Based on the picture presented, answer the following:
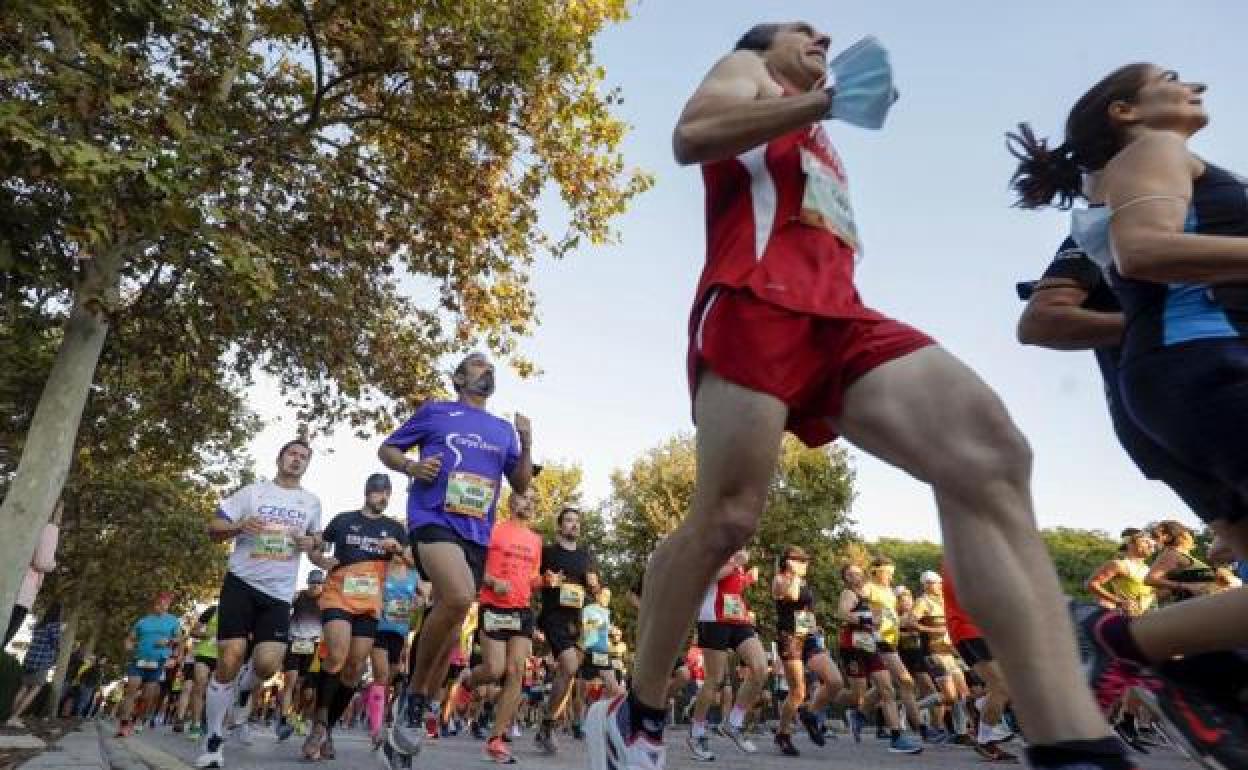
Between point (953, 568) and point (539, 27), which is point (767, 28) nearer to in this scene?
point (953, 568)

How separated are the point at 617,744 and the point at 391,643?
30.4ft

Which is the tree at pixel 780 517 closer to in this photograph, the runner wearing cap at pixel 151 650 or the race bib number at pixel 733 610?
the runner wearing cap at pixel 151 650

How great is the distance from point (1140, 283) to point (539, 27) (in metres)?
9.30

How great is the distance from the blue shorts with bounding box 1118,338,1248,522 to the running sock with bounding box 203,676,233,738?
5583 millimetres

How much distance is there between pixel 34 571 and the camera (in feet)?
36.2

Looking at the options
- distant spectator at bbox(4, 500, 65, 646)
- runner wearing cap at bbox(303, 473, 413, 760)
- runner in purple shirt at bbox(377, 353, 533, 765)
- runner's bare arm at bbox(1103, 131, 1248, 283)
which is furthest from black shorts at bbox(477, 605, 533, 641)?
runner's bare arm at bbox(1103, 131, 1248, 283)

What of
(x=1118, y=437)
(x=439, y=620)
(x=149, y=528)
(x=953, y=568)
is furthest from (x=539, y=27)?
(x=149, y=528)

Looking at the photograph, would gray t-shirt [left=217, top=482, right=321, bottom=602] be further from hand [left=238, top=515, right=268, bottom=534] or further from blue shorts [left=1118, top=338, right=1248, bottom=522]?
blue shorts [left=1118, top=338, right=1248, bottom=522]

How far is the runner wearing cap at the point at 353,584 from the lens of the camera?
7.92 m

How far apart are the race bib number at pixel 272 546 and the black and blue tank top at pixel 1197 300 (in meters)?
6.00

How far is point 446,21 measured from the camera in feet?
33.3

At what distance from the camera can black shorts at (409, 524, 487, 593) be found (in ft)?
19.7

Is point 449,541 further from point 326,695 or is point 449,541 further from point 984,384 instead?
point 984,384

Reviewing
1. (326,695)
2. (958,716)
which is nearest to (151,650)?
(326,695)
